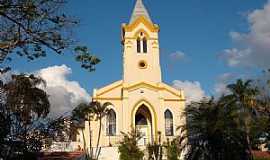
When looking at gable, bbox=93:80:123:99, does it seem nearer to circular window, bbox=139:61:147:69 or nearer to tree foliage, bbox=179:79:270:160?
circular window, bbox=139:61:147:69

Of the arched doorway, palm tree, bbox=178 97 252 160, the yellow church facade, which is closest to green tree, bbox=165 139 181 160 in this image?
the yellow church facade

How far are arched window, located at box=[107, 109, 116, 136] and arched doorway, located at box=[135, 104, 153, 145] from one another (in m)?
3.02

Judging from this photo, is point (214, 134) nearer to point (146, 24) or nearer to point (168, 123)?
point (168, 123)

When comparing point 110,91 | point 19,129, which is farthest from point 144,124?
point 19,129

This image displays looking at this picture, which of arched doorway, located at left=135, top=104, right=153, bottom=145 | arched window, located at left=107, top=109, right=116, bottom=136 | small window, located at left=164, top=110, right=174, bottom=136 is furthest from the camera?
arched doorway, located at left=135, top=104, right=153, bottom=145

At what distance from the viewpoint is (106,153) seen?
4284 centimetres

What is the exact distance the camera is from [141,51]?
5175 cm

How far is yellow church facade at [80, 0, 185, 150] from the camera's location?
47938mm

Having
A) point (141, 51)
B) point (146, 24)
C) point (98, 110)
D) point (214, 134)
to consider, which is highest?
point (146, 24)

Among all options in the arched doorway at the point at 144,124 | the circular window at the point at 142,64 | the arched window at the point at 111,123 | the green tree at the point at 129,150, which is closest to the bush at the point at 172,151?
the green tree at the point at 129,150

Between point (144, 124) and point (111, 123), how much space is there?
475 centimetres

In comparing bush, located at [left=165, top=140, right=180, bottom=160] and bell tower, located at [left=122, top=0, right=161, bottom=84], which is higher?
bell tower, located at [left=122, top=0, right=161, bottom=84]

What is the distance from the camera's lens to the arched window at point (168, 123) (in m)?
48.8

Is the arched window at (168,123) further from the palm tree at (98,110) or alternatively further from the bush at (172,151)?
the palm tree at (98,110)
